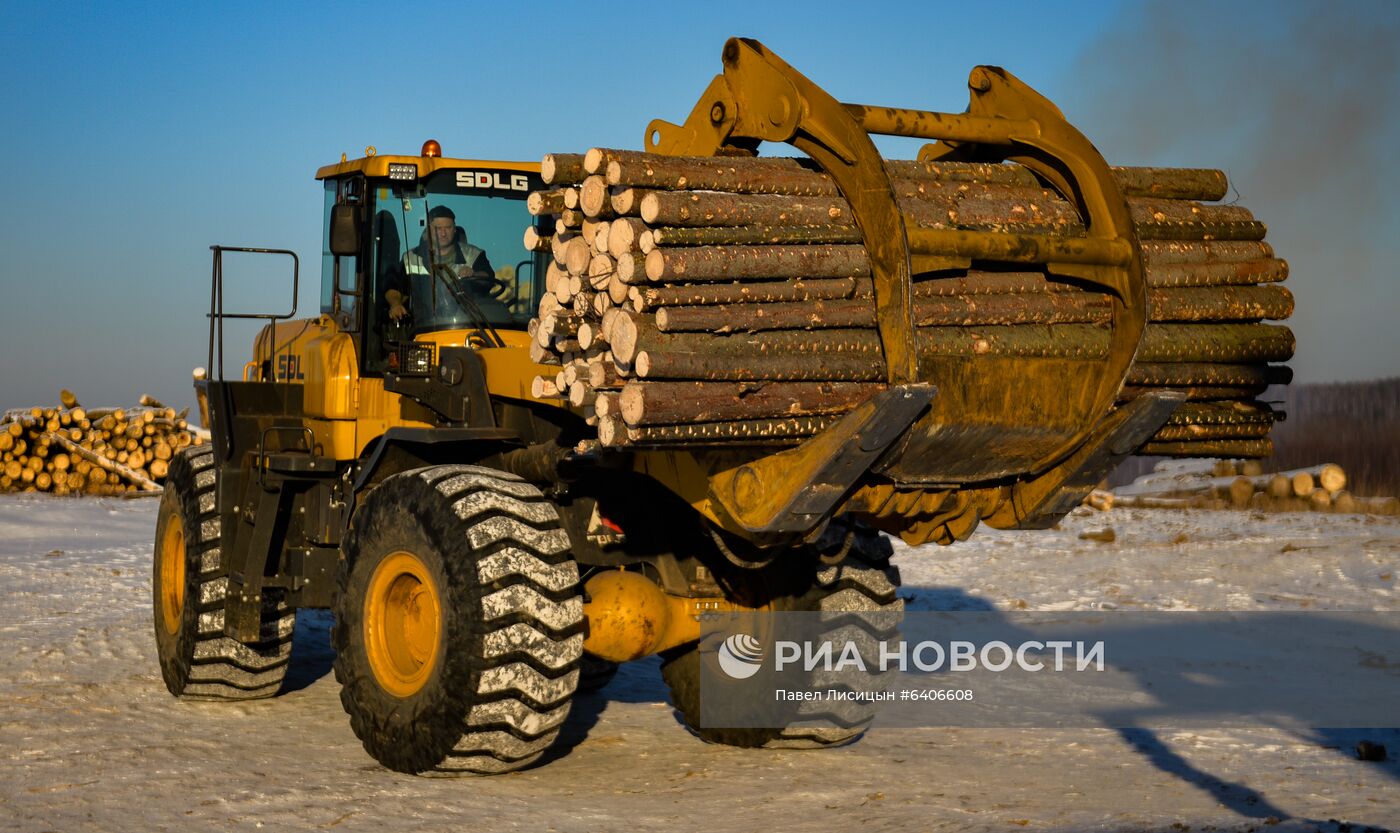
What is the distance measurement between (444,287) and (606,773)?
2.79 metres

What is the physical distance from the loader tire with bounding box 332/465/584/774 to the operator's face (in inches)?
64.9

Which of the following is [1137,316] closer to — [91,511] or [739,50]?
[739,50]

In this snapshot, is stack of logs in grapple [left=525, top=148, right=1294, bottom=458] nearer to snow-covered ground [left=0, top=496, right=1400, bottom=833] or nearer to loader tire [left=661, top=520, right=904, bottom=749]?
snow-covered ground [left=0, top=496, right=1400, bottom=833]

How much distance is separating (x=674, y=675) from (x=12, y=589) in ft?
26.5

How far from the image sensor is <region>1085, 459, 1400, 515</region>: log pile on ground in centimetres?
2053

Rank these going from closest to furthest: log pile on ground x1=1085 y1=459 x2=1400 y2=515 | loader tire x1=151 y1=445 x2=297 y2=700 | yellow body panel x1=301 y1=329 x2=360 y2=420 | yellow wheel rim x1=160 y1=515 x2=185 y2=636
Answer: yellow body panel x1=301 y1=329 x2=360 y2=420, loader tire x1=151 y1=445 x2=297 y2=700, yellow wheel rim x1=160 y1=515 x2=185 y2=636, log pile on ground x1=1085 y1=459 x2=1400 y2=515

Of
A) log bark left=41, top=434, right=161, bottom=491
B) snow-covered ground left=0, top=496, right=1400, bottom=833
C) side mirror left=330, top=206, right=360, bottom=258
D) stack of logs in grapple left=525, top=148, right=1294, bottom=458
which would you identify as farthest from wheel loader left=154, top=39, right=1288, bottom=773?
log bark left=41, top=434, right=161, bottom=491

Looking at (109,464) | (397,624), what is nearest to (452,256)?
(397,624)

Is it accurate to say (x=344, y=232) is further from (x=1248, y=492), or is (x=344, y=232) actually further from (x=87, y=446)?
(x=1248, y=492)

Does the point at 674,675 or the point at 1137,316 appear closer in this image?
the point at 1137,316

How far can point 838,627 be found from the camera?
8203 mm

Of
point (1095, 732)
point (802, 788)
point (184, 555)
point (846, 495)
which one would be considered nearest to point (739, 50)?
point (846, 495)

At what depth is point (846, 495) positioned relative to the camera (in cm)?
659

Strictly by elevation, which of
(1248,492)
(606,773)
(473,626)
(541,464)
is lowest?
(606,773)
